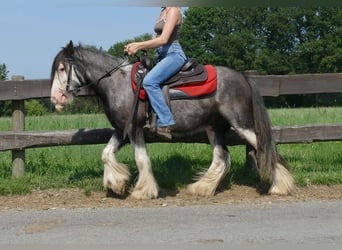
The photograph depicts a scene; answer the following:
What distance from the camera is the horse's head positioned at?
20.5 ft

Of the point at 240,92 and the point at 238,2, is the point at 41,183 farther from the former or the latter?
the point at 238,2

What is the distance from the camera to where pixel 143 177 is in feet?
20.0

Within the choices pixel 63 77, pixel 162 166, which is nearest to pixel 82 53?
pixel 63 77

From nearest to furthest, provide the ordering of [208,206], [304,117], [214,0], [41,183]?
A: 1. [214,0]
2. [208,206]
3. [41,183]
4. [304,117]

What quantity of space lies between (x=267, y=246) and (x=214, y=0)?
3.00 m

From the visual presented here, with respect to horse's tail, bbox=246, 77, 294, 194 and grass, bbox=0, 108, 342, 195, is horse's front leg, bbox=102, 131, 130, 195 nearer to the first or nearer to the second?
grass, bbox=0, 108, 342, 195

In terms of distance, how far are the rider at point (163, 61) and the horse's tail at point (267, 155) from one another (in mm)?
1111

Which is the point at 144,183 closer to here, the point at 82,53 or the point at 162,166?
the point at 162,166

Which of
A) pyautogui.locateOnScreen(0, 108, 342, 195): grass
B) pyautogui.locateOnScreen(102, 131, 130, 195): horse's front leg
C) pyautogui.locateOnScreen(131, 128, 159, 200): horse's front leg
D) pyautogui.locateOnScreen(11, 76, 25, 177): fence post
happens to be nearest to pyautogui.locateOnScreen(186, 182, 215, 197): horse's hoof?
pyautogui.locateOnScreen(0, 108, 342, 195): grass

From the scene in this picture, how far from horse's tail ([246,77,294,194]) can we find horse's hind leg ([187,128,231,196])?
478 mm

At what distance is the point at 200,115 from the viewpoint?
6.28 m

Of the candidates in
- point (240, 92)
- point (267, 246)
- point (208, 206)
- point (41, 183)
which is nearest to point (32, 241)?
point (267, 246)

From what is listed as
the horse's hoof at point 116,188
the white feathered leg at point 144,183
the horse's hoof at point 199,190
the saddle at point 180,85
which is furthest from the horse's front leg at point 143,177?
the horse's hoof at point 199,190

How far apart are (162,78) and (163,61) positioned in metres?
0.22
